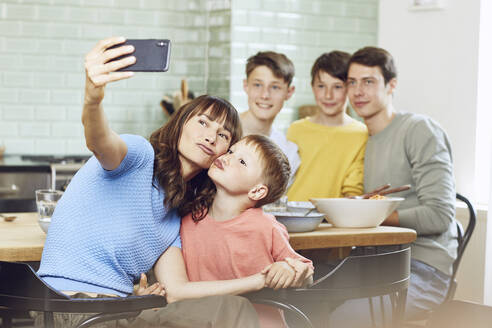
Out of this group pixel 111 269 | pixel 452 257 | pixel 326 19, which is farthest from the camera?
pixel 326 19

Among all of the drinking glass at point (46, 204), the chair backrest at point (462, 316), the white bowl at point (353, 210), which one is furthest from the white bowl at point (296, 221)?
the drinking glass at point (46, 204)

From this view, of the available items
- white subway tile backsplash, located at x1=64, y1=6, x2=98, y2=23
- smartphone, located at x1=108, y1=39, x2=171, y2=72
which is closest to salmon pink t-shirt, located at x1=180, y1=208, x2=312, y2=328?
smartphone, located at x1=108, y1=39, x2=171, y2=72

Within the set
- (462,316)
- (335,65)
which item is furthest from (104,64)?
(335,65)

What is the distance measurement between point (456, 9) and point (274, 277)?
2538 millimetres

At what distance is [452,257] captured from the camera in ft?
9.87

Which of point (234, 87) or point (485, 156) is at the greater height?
point (234, 87)

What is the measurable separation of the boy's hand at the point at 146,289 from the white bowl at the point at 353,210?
810mm

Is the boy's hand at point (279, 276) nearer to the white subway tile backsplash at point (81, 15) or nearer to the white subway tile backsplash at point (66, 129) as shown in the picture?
the white subway tile backsplash at point (66, 129)

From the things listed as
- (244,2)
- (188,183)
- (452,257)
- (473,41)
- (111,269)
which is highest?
(244,2)

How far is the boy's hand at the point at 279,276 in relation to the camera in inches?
74.8

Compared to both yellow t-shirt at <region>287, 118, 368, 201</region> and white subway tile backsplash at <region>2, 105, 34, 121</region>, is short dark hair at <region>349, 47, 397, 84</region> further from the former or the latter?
white subway tile backsplash at <region>2, 105, 34, 121</region>

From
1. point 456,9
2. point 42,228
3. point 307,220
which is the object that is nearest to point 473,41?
point 456,9

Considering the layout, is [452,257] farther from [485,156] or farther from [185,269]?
[185,269]

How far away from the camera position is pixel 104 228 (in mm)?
1847
